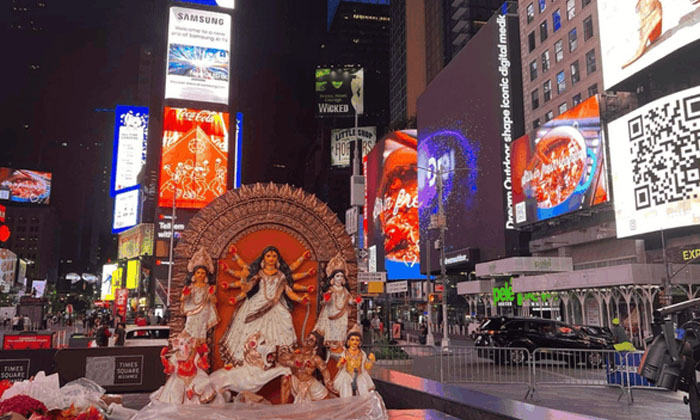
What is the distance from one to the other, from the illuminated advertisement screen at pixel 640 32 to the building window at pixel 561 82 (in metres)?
8.37

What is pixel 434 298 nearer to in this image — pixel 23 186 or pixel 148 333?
pixel 148 333

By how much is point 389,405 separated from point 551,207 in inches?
1131

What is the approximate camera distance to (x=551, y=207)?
116 ft

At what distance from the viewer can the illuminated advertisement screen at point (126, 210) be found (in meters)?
73.8

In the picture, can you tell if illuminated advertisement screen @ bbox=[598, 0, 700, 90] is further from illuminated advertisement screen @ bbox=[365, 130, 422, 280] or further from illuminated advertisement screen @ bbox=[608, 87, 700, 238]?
illuminated advertisement screen @ bbox=[365, 130, 422, 280]

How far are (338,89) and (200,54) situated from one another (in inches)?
642

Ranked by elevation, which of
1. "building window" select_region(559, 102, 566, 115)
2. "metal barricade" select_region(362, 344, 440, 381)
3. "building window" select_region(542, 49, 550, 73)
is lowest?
"metal barricade" select_region(362, 344, 440, 381)

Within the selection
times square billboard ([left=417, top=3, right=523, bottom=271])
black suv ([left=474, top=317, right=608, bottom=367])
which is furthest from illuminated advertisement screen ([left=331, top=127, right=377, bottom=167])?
black suv ([left=474, top=317, right=608, bottom=367])

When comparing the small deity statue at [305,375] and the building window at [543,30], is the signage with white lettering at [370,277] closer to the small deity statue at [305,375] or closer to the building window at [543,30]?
the small deity statue at [305,375]

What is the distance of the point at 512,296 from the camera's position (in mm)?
40531

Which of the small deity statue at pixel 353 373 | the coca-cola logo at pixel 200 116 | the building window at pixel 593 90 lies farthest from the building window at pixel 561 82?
the small deity statue at pixel 353 373

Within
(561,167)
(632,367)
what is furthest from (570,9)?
(632,367)

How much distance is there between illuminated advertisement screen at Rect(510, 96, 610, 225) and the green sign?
5075 millimetres

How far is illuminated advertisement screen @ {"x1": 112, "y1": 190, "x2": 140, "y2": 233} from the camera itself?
73.8 m
